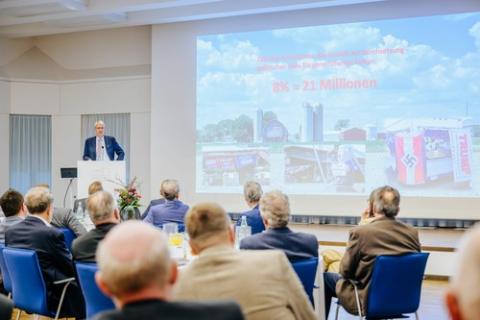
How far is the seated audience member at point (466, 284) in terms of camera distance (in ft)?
3.46

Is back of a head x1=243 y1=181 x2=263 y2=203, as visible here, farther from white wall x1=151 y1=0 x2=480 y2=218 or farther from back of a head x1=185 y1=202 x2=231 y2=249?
back of a head x1=185 y1=202 x2=231 y2=249

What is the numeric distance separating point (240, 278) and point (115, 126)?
282 inches

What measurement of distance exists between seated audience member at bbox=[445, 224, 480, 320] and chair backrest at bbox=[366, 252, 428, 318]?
210 centimetres

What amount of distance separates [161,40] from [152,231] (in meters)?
6.68

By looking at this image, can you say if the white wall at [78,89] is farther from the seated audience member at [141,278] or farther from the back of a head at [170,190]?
the seated audience member at [141,278]

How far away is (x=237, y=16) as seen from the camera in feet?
23.7

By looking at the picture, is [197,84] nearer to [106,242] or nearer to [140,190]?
[140,190]

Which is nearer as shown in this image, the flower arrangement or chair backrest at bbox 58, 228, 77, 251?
chair backrest at bbox 58, 228, 77, 251

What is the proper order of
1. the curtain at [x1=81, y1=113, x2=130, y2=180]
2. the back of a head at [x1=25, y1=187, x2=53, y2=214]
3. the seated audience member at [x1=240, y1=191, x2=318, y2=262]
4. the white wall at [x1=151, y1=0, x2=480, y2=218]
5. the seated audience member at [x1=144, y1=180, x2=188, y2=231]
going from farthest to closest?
the curtain at [x1=81, y1=113, x2=130, y2=180], the white wall at [x1=151, y1=0, x2=480, y2=218], the seated audience member at [x1=144, y1=180, x2=188, y2=231], the back of a head at [x1=25, y1=187, x2=53, y2=214], the seated audience member at [x1=240, y1=191, x2=318, y2=262]

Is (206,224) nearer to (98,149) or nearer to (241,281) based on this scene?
(241,281)

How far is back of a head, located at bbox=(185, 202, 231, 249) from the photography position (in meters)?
2.08

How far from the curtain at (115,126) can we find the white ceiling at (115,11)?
58.0 inches

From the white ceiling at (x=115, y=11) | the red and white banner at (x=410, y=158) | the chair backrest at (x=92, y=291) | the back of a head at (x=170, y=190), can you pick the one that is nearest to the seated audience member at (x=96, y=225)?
the chair backrest at (x=92, y=291)

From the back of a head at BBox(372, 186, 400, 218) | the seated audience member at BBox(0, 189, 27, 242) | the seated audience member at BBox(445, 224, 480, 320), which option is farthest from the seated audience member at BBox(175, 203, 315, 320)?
the seated audience member at BBox(0, 189, 27, 242)
